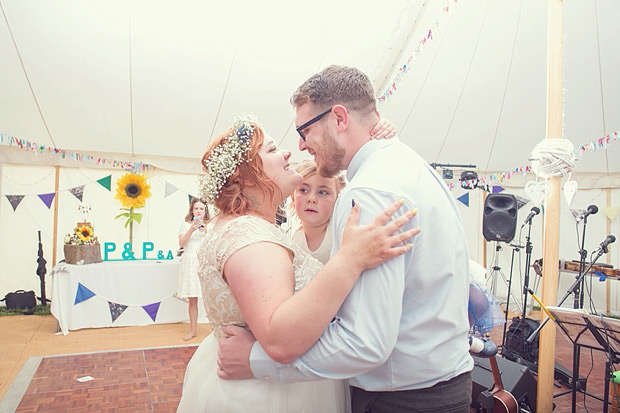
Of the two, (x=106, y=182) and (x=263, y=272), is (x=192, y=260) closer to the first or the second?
(x=106, y=182)

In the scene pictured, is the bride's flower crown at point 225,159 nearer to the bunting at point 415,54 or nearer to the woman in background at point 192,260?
the woman in background at point 192,260

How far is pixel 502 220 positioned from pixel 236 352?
3387 millimetres

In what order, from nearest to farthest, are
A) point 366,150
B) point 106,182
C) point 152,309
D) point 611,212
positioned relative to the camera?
1. point 366,150
2. point 152,309
3. point 106,182
4. point 611,212

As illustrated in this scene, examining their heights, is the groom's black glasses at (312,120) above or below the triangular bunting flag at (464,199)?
above

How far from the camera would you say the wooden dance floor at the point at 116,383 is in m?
3.42

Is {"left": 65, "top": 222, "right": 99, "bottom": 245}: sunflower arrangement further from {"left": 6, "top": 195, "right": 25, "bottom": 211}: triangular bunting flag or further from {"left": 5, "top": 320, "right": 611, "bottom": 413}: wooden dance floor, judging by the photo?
{"left": 5, "top": 320, "right": 611, "bottom": 413}: wooden dance floor

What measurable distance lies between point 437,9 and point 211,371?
17.8 feet

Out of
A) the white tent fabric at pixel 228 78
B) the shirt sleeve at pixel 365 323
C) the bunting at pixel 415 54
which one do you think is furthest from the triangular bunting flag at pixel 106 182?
the shirt sleeve at pixel 365 323

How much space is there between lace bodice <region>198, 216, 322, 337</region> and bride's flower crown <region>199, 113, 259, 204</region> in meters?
0.19

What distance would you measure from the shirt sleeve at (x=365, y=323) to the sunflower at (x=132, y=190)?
19.3 ft

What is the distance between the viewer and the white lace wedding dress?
128 centimetres

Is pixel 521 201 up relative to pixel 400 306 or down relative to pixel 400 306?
up

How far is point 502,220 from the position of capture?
4.00 metres

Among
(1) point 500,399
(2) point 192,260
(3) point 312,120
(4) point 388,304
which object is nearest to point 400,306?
(4) point 388,304
